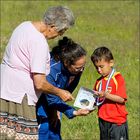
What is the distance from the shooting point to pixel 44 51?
5.23 m

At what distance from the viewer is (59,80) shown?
5.80 meters

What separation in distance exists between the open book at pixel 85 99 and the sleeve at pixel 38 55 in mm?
693

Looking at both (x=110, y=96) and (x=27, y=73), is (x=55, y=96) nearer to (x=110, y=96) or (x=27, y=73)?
(x=27, y=73)

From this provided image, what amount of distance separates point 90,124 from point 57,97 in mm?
2983

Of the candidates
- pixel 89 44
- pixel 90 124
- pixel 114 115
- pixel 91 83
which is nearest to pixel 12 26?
pixel 89 44

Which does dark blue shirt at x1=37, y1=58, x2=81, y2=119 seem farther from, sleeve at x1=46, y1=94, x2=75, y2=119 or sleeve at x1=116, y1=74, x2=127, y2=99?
sleeve at x1=116, y1=74, x2=127, y2=99

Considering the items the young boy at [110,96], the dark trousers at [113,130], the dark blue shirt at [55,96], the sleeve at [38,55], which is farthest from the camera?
Answer: the dark trousers at [113,130]

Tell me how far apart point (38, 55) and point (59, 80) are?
0.66 m

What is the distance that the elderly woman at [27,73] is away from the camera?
17.3 feet

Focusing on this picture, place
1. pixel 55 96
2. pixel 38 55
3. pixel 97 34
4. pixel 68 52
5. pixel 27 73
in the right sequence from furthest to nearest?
pixel 97 34, pixel 55 96, pixel 68 52, pixel 27 73, pixel 38 55

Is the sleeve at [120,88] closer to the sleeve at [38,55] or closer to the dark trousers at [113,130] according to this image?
the dark trousers at [113,130]

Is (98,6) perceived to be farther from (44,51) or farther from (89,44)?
(44,51)

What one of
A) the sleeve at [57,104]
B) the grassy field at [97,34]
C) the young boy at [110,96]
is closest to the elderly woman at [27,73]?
the sleeve at [57,104]

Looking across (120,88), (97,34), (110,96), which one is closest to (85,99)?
(110,96)
